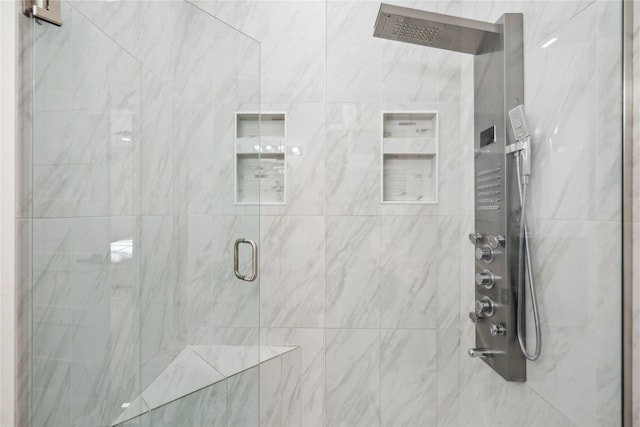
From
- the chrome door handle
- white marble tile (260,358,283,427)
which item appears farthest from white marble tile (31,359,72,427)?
white marble tile (260,358,283,427)

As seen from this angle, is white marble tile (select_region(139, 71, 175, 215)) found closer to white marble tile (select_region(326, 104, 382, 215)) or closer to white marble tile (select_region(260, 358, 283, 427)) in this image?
white marble tile (select_region(326, 104, 382, 215))

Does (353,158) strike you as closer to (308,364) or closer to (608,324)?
(308,364)

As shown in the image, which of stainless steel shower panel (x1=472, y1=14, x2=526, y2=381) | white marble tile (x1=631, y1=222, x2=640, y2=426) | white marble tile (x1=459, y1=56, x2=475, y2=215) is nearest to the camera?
white marble tile (x1=631, y1=222, x2=640, y2=426)

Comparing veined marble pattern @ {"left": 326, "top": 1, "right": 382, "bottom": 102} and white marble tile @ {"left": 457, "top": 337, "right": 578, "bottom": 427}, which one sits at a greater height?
veined marble pattern @ {"left": 326, "top": 1, "right": 382, "bottom": 102}

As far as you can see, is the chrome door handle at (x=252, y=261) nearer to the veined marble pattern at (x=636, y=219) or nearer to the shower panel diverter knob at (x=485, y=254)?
the shower panel diverter knob at (x=485, y=254)

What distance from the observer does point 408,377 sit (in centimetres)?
167

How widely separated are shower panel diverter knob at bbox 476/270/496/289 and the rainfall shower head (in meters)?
0.83

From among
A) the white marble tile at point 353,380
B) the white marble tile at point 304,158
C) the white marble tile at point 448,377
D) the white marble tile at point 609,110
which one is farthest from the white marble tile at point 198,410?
the white marble tile at point 609,110

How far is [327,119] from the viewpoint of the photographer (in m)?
1.71

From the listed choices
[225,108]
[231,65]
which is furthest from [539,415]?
[231,65]

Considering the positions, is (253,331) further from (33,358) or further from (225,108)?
(225,108)

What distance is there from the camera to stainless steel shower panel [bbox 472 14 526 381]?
3.97 feet

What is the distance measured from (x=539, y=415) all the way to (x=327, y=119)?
1331mm

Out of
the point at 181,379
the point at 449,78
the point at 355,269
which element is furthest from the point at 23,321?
the point at 449,78
